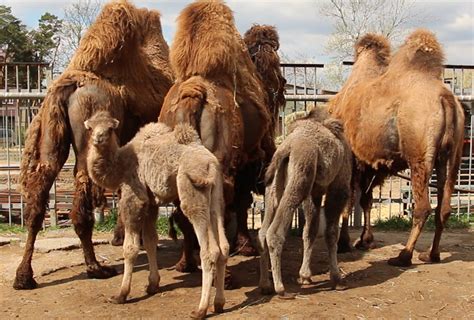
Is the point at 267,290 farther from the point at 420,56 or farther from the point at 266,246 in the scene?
the point at 420,56

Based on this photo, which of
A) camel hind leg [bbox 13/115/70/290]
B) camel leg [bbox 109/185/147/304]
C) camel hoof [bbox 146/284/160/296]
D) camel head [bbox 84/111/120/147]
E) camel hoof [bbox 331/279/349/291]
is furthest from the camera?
camel hind leg [bbox 13/115/70/290]

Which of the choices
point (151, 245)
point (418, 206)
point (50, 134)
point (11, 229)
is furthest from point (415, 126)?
point (11, 229)

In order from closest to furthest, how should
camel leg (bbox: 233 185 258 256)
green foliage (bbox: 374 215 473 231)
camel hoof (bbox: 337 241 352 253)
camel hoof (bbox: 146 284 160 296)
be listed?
camel hoof (bbox: 146 284 160 296) < camel leg (bbox: 233 185 258 256) < camel hoof (bbox: 337 241 352 253) < green foliage (bbox: 374 215 473 231)

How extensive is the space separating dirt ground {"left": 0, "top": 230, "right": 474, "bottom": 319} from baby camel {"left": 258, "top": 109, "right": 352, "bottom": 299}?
294mm

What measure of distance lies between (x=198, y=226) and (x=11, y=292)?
2133mm

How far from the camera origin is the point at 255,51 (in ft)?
24.7

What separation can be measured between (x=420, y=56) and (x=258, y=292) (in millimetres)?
3624

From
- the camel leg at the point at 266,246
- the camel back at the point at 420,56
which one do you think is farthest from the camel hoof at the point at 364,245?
the camel leg at the point at 266,246

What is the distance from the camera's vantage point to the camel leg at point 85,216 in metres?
5.99

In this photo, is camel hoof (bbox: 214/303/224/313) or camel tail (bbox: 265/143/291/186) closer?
camel hoof (bbox: 214/303/224/313)

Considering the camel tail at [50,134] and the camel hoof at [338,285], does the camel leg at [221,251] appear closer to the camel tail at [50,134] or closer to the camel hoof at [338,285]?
the camel hoof at [338,285]

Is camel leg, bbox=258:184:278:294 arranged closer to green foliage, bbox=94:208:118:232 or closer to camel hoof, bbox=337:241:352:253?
camel hoof, bbox=337:241:352:253

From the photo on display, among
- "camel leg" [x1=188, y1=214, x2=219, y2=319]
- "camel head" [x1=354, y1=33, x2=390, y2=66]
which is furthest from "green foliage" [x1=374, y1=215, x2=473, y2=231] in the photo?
"camel leg" [x1=188, y1=214, x2=219, y2=319]

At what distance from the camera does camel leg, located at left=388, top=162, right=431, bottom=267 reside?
6605mm
